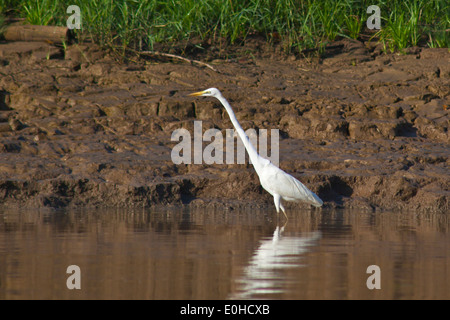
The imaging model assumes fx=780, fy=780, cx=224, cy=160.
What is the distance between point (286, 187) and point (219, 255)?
9.31 feet

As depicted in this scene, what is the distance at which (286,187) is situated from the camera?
865cm

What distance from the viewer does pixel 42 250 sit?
5977 mm

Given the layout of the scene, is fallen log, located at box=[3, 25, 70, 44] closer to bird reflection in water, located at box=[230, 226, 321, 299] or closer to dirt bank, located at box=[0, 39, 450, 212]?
dirt bank, located at box=[0, 39, 450, 212]

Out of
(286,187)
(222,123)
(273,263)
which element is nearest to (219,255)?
(273,263)

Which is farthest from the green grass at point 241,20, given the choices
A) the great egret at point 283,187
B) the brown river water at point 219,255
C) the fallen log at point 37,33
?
the brown river water at point 219,255

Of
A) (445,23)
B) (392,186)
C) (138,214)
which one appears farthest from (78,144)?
(445,23)

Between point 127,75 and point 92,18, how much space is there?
117cm

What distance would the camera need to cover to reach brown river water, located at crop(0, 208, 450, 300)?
4723 mm

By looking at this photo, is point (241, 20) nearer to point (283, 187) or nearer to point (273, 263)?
point (283, 187)

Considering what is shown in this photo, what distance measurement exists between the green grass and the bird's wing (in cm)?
434

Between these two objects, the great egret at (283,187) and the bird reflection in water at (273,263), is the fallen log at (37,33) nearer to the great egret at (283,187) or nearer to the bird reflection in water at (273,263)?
the great egret at (283,187)

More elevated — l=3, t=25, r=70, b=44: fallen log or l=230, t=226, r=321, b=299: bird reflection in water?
l=3, t=25, r=70, b=44: fallen log

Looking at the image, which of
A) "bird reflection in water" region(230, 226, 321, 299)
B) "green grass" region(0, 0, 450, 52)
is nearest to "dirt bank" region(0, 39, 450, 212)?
"green grass" region(0, 0, 450, 52)
